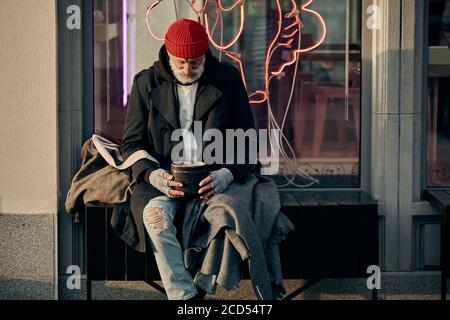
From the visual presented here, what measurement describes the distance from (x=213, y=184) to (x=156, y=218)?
412 millimetres

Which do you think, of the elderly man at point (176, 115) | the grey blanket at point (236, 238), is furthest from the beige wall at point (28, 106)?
the grey blanket at point (236, 238)

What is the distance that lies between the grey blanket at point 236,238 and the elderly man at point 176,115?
0.09m

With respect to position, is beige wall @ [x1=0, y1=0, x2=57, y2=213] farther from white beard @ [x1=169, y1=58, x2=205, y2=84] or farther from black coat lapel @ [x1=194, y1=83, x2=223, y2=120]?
black coat lapel @ [x1=194, y1=83, x2=223, y2=120]

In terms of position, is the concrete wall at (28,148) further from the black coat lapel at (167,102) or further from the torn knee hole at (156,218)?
the torn knee hole at (156,218)

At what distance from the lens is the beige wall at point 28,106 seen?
7680 millimetres

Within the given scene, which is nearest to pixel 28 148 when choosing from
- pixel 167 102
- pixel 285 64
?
pixel 167 102

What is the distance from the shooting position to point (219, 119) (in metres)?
7.40

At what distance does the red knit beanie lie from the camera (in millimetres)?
7199

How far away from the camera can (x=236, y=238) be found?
277 inches

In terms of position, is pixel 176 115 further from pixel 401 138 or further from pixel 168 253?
pixel 401 138

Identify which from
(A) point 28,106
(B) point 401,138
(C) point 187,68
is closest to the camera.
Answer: (C) point 187,68

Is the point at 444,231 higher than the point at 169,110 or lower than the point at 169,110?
lower
